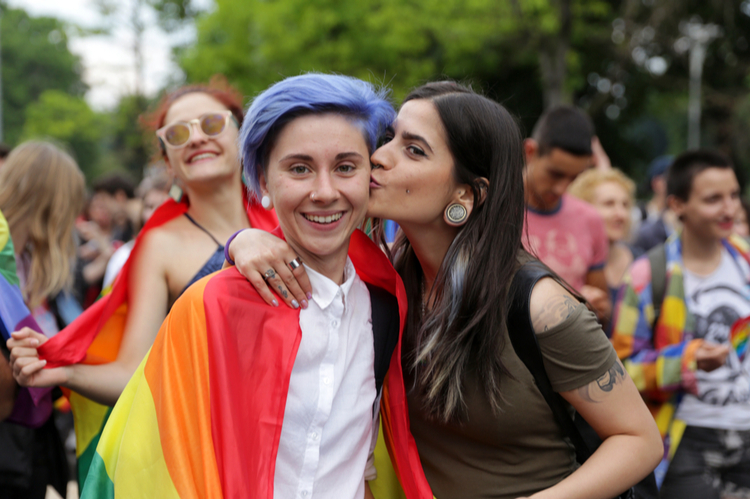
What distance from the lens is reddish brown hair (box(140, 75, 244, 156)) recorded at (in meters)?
3.11

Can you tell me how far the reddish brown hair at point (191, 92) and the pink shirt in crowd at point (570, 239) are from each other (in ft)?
6.66

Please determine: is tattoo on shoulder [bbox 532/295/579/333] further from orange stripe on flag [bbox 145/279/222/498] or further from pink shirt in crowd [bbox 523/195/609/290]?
pink shirt in crowd [bbox 523/195/609/290]

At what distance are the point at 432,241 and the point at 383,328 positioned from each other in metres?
0.38


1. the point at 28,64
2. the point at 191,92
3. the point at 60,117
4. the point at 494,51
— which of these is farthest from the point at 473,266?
the point at 28,64

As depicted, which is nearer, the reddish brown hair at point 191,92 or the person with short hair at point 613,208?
the reddish brown hair at point 191,92

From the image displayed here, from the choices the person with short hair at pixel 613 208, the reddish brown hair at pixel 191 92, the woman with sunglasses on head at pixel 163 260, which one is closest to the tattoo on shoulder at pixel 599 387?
the woman with sunglasses on head at pixel 163 260

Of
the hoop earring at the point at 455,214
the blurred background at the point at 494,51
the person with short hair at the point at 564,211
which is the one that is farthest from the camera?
the blurred background at the point at 494,51

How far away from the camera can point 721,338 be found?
346 centimetres

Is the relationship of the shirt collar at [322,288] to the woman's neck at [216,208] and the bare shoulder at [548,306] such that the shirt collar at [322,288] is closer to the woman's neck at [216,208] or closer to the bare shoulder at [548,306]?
the bare shoulder at [548,306]

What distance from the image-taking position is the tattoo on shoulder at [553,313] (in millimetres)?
1998

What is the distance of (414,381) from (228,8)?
1761cm

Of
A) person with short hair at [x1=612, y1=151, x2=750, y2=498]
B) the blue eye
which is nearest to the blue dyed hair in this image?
the blue eye

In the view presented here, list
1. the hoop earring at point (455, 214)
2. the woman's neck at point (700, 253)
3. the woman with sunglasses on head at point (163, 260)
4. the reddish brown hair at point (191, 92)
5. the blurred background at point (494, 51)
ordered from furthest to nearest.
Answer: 1. the blurred background at point (494, 51)
2. the woman's neck at point (700, 253)
3. the reddish brown hair at point (191, 92)
4. the woman with sunglasses on head at point (163, 260)
5. the hoop earring at point (455, 214)

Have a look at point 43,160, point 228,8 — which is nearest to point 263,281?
point 43,160
